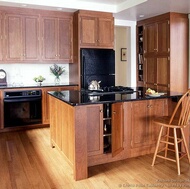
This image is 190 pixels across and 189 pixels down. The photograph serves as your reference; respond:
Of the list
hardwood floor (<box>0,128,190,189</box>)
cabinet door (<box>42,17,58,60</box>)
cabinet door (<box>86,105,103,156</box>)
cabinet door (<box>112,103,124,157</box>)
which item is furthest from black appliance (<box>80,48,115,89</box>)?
cabinet door (<box>86,105,103,156</box>)

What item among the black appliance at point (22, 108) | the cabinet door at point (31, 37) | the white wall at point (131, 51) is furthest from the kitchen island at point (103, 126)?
the white wall at point (131, 51)

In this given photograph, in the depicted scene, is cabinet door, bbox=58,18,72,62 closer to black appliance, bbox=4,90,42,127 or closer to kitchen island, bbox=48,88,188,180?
black appliance, bbox=4,90,42,127

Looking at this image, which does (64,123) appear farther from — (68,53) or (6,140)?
(68,53)

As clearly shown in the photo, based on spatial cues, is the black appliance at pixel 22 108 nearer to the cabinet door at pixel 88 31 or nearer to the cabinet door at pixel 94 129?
the cabinet door at pixel 88 31

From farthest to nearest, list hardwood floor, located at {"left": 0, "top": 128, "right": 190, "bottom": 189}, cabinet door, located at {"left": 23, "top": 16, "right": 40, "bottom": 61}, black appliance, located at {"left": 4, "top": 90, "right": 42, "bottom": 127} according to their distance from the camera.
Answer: cabinet door, located at {"left": 23, "top": 16, "right": 40, "bottom": 61}
black appliance, located at {"left": 4, "top": 90, "right": 42, "bottom": 127}
hardwood floor, located at {"left": 0, "top": 128, "right": 190, "bottom": 189}

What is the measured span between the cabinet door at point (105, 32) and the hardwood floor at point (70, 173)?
2.72 m

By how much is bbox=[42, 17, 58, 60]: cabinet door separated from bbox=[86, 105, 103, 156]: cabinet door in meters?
2.76

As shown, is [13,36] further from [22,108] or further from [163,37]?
[163,37]

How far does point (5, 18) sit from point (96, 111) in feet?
10.2

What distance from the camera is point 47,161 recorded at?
10.6ft

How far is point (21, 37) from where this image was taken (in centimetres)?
502

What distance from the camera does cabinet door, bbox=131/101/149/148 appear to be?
10.7ft

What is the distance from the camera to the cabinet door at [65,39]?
5344 mm

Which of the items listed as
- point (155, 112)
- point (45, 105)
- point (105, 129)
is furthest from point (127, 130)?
point (45, 105)
